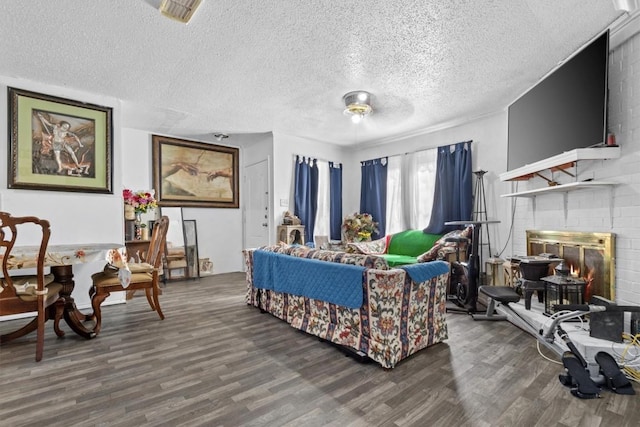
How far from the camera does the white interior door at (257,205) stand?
5.71m

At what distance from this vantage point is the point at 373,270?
2.13 meters

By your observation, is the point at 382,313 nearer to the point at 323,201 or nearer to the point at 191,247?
the point at 323,201

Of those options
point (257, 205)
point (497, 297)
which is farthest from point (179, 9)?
point (257, 205)

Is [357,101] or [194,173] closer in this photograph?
[357,101]

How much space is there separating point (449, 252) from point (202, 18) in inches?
140

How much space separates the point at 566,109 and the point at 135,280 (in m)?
4.39

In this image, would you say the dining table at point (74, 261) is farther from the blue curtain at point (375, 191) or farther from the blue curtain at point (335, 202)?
the blue curtain at point (375, 191)

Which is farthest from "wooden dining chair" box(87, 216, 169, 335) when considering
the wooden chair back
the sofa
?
the sofa

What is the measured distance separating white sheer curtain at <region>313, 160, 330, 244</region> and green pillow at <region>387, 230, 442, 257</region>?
145 cm

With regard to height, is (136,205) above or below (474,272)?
above

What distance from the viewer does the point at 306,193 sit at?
5.83m

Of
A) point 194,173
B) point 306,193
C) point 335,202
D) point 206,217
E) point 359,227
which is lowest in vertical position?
point 359,227

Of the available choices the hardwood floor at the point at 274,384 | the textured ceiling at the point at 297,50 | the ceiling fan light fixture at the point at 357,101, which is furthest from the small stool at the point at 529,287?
the ceiling fan light fixture at the point at 357,101

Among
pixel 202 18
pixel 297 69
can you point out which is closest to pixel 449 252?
pixel 297 69
